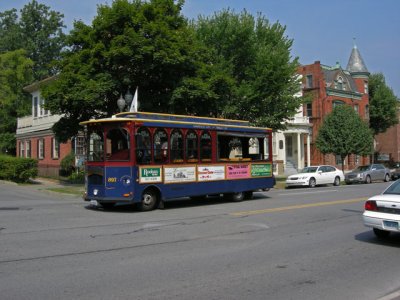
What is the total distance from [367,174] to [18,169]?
24.2m

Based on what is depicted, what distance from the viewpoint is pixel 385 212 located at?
30.9 ft

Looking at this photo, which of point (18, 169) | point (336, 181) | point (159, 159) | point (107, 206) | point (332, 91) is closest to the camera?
point (159, 159)

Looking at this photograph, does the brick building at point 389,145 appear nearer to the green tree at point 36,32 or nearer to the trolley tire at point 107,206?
the green tree at point 36,32

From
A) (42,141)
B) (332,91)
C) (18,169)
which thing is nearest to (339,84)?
(332,91)

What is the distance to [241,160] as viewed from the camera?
1938cm

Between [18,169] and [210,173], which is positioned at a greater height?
[18,169]

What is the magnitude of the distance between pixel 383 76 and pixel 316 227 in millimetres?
54288

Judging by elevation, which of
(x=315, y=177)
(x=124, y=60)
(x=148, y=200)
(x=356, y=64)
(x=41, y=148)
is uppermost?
(x=356, y=64)

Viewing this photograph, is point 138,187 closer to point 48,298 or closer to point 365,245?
point 365,245

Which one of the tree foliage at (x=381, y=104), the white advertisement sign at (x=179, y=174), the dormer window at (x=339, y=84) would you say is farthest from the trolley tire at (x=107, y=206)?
the tree foliage at (x=381, y=104)

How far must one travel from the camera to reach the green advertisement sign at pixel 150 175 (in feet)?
50.7

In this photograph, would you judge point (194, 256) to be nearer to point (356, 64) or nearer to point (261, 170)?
point (261, 170)

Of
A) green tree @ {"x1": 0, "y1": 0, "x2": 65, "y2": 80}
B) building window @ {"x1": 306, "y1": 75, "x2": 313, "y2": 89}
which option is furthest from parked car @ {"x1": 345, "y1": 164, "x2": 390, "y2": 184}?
green tree @ {"x1": 0, "y1": 0, "x2": 65, "y2": 80}

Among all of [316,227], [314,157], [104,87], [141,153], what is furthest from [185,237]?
[314,157]
